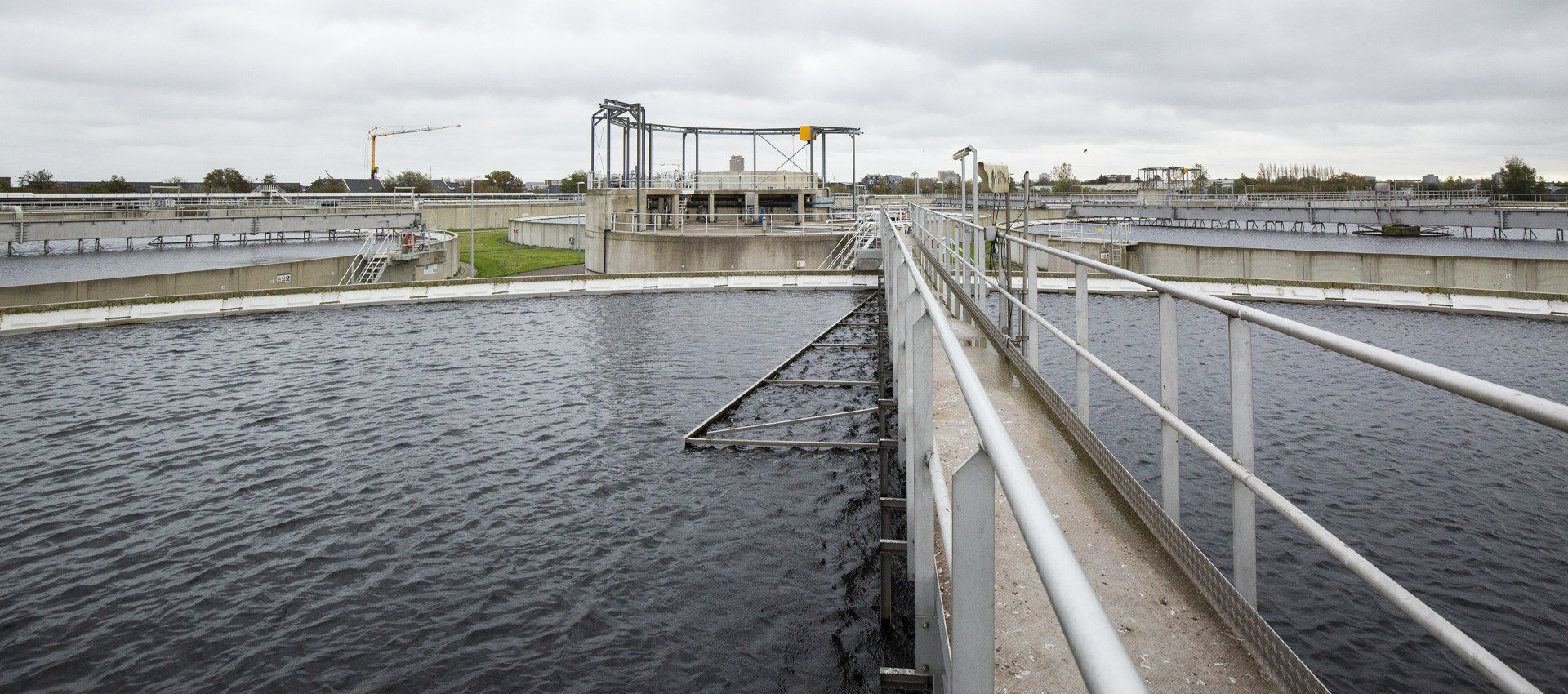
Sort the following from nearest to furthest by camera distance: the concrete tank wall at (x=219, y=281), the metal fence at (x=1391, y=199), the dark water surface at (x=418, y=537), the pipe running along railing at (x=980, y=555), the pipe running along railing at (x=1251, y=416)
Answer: the pipe running along railing at (x=980, y=555) < the pipe running along railing at (x=1251, y=416) < the dark water surface at (x=418, y=537) < the concrete tank wall at (x=219, y=281) < the metal fence at (x=1391, y=199)

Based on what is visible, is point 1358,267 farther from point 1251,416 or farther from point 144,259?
point 144,259

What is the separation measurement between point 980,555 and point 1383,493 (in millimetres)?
7258

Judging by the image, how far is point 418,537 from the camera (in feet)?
22.7

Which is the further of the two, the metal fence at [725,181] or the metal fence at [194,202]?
the metal fence at [194,202]

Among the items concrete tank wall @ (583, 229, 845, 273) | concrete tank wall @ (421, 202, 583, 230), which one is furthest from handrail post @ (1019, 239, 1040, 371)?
Result: concrete tank wall @ (421, 202, 583, 230)

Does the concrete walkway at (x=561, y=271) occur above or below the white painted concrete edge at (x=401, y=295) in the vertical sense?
above

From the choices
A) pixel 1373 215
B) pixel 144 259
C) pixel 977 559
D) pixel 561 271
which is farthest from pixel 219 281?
pixel 1373 215

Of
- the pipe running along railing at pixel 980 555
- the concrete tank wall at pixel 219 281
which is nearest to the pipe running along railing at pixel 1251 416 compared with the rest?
the pipe running along railing at pixel 980 555

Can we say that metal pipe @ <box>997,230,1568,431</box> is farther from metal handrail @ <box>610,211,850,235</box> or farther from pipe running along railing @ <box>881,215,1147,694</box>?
metal handrail @ <box>610,211,850,235</box>

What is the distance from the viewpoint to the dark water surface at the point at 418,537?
5.09 meters

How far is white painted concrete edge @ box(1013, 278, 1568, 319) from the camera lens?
1756 centimetres

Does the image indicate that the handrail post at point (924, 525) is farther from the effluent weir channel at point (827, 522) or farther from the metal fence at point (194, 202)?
the metal fence at point (194, 202)

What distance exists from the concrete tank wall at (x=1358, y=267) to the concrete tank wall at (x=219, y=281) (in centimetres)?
2969

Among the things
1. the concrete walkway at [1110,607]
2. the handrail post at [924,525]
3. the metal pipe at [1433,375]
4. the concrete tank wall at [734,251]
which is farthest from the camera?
the concrete tank wall at [734,251]
